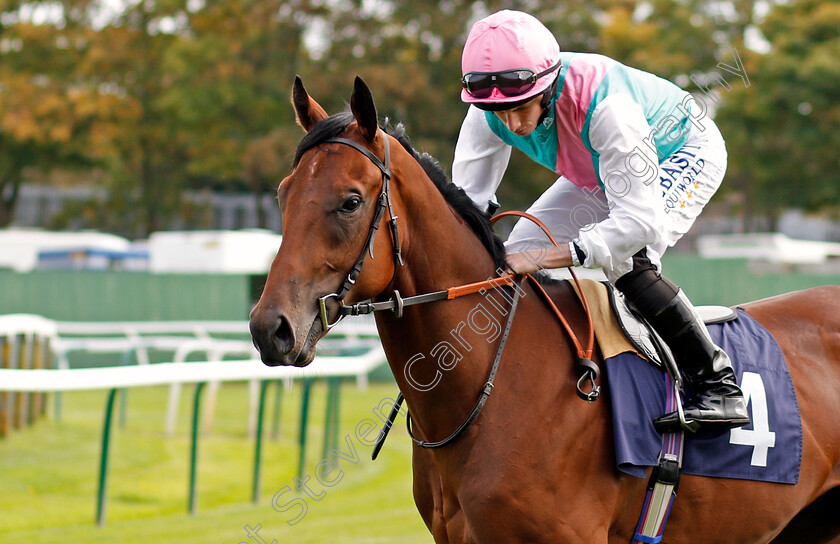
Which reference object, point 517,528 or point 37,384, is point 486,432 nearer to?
point 517,528

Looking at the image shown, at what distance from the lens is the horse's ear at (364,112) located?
242cm

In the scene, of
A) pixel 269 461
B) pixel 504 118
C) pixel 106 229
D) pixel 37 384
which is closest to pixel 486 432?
pixel 504 118

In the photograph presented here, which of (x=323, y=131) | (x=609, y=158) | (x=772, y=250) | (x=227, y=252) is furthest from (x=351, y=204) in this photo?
(x=772, y=250)

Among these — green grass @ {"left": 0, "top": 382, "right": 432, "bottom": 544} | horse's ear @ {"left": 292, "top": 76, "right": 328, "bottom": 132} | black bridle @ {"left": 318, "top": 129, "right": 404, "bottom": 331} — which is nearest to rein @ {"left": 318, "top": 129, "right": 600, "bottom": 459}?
black bridle @ {"left": 318, "top": 129, "right": 404, "bottom": 331}

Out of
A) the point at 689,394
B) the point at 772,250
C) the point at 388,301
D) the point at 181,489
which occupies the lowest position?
the point at 772,250

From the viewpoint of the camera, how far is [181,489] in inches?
268

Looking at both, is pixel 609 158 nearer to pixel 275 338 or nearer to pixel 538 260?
pixel 538 260

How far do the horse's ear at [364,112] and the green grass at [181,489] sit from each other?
290 centimetres

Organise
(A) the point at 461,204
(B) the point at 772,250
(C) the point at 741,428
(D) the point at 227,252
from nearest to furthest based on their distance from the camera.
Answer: (A) the point at 461,204, (C) the point at 741,428, (D) the point at 227,252, (B) the point at 772,250

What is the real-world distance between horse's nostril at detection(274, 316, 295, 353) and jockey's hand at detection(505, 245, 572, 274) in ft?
2.70

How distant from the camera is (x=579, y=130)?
2855 mm

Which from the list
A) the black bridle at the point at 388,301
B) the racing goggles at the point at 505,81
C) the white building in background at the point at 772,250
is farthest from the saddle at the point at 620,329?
the white building in background at the point at 772,250

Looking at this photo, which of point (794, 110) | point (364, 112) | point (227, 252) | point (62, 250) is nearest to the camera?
point (364, 112)

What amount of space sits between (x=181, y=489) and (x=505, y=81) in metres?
5.07
